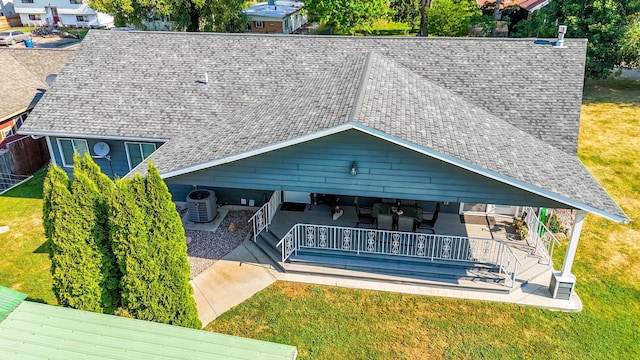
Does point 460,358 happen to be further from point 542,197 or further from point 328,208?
point 328,208

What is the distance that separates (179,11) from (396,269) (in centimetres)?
3153

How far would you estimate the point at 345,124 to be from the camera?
10.3 meters

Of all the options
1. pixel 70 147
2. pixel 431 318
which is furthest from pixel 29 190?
pixel 431 318

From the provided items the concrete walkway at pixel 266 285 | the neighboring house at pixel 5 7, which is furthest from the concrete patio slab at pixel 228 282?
the neighboring house at pixel 5 7

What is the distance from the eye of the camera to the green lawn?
35.2 ft

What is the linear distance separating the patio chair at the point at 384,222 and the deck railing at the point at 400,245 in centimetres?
23

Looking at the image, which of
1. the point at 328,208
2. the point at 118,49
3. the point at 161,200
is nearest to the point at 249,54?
the point at 118,49

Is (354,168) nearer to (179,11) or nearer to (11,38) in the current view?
(179,11)

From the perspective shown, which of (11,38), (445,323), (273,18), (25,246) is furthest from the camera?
(273,18)

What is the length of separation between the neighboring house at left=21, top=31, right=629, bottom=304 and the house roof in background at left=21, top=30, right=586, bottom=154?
6 centimetres

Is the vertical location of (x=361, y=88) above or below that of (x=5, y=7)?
below

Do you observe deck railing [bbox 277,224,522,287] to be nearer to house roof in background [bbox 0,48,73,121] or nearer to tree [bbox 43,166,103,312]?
tree [bbox 43,166,103,312]

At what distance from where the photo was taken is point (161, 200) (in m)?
9.48

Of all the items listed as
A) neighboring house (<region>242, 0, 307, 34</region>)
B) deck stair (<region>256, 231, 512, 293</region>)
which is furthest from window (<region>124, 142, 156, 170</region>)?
neighboring house (<region>242, 0, 307, 34</region>)
